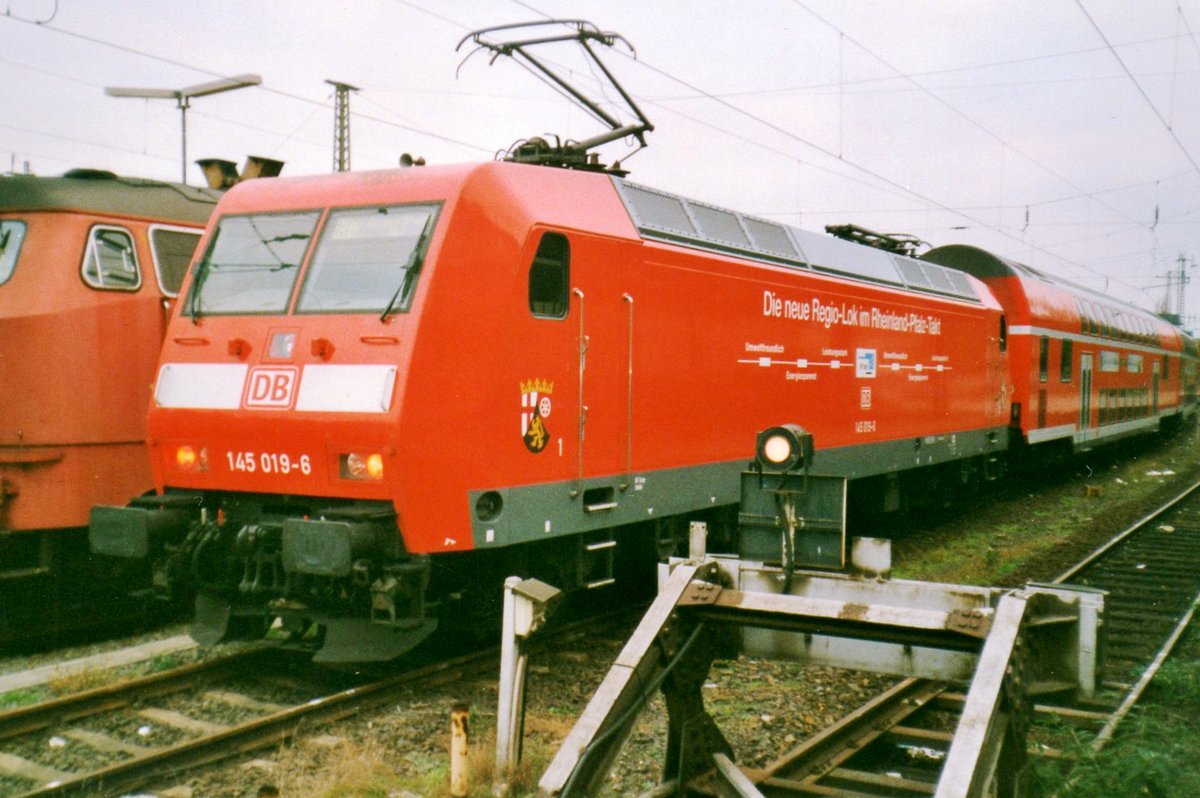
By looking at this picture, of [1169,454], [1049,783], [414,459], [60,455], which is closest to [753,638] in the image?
[1049,783]

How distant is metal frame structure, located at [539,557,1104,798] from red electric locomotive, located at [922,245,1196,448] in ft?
42.1

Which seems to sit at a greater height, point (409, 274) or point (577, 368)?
point (409, 274)

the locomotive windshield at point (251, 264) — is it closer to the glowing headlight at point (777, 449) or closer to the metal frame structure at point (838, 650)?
the glowing headlight at point (777, 449)

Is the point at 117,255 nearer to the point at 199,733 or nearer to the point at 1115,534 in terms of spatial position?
the point at 199,733

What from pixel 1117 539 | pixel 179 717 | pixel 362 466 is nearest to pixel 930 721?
pixel 362 466

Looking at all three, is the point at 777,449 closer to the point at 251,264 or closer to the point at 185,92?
the point at 251,264

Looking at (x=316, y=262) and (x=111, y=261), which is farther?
(x=111, y=261)

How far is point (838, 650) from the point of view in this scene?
181 inches

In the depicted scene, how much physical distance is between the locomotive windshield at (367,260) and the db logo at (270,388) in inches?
16.5

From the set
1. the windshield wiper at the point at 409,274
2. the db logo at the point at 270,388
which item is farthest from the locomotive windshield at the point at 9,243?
the windshield wiper at the point at 409,274

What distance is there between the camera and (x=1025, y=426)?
54.0 ft

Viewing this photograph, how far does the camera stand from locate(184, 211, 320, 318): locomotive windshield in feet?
22.2

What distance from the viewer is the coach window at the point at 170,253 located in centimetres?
832

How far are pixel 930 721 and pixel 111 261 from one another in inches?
254
